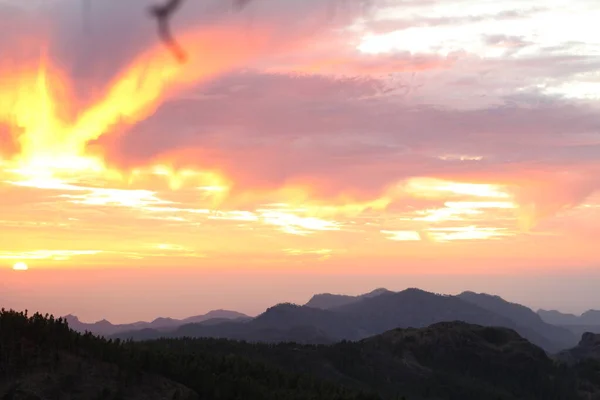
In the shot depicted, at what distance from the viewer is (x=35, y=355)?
63.4 m

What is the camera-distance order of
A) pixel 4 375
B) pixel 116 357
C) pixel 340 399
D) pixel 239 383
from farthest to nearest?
pixel 340 399 → pixel 239 383 → pixel 116 357 → pixel 4 375

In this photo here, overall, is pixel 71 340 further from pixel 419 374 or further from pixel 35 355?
→ pixel 419 374

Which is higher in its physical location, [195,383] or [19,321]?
[19,321]

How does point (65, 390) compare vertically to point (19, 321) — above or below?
below

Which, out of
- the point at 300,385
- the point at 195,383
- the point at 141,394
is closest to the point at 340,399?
the point at 300,385

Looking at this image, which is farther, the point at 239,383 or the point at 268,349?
the point at 268,349

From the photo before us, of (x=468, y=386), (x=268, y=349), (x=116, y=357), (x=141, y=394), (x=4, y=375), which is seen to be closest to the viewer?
(x=4, y=375)

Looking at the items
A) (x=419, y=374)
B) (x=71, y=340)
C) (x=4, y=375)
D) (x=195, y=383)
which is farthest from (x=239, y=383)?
(x=419, y=374)

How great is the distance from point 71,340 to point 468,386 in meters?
143

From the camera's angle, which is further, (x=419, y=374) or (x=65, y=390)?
(x=419, y=374)

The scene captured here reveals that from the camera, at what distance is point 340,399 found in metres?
85.6

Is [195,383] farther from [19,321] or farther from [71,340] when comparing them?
[19,321]

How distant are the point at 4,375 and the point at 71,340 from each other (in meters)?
8.09

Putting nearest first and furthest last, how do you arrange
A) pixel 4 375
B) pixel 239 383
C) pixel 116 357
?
1. pixel 4 375
2. pixel 116 357
3. pixel 239 383
